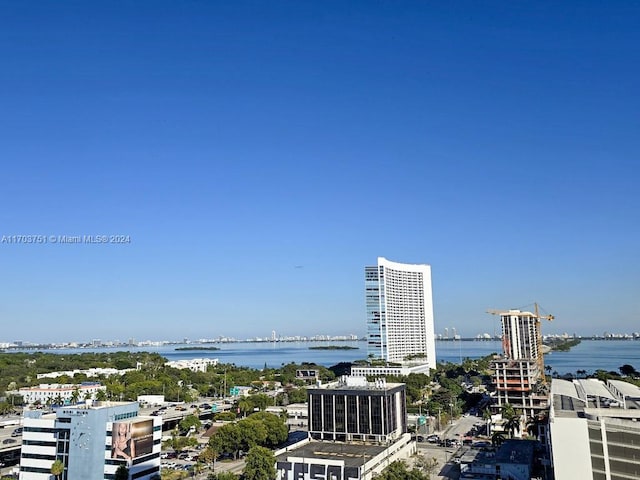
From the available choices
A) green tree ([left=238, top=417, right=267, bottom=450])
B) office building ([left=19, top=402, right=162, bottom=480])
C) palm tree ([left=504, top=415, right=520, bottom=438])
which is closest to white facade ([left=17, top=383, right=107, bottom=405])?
green tree ([left=238, top=417, right=267, bottom=450])

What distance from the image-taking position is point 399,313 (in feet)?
366

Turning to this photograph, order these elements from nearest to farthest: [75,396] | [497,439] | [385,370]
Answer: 1. [497,439]
2. [75,396]
3. [385,370]

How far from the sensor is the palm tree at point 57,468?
31.5 meters

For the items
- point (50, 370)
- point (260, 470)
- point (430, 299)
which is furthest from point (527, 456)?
point (50, 370)

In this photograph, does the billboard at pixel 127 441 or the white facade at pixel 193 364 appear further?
the white facade at pixel 193 364

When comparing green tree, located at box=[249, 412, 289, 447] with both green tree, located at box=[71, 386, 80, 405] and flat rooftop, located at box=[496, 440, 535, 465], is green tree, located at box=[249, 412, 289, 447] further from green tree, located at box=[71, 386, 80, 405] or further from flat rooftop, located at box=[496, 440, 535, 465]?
green tree, located at box=[71, 386, 80, 405]

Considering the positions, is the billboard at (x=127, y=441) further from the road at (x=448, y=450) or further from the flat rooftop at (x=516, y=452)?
the flat rooftop at (x=516, y=452)

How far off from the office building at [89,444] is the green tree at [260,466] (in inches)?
242

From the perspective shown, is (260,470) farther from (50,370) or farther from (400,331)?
(50,370)

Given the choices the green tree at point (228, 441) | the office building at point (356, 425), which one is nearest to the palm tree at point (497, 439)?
the office building at point (356, 425)

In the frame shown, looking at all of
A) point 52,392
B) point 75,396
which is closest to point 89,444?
point 75,396

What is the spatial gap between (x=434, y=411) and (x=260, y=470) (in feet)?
98.1

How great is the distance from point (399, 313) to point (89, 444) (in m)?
85.4

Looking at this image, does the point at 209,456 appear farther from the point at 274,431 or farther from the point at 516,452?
the point at 516,452
